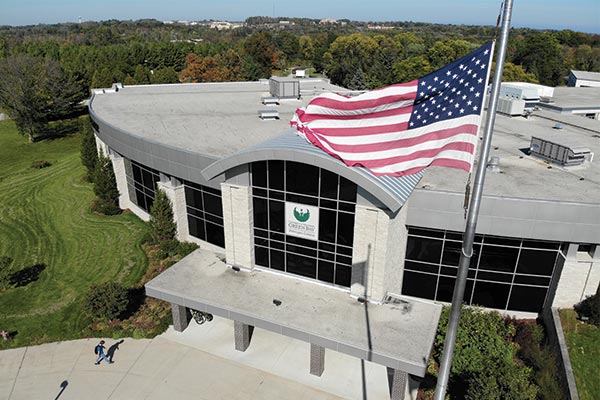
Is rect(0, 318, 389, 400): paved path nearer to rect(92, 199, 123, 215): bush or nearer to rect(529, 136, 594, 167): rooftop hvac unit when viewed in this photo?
rect(92, 199, 123, 215): bush

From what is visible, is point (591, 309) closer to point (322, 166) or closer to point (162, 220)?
point (322, 166)

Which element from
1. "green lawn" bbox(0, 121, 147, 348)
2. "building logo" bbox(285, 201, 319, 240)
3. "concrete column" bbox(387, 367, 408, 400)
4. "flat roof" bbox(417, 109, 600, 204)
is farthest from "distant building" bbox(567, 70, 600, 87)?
"concrete column" bbox(387, 367, 408, 400)

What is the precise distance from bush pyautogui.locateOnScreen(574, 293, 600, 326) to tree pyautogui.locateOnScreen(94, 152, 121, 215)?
33149 millimetres

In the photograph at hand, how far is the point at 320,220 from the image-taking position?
72.5 feet

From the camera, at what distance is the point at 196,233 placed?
1228 inches

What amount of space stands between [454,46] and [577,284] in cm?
9684

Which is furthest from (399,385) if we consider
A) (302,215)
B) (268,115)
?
(268,115)

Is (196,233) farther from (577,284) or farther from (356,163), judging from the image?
(577,284)

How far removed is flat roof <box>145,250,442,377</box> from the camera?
61.7 ft

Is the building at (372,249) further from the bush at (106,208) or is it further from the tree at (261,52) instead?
the tree at (261,52)

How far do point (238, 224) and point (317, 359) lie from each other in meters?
7.87

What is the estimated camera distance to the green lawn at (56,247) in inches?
989

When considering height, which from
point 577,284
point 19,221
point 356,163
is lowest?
point 19,221

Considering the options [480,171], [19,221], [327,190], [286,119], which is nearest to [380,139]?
[480,171]
